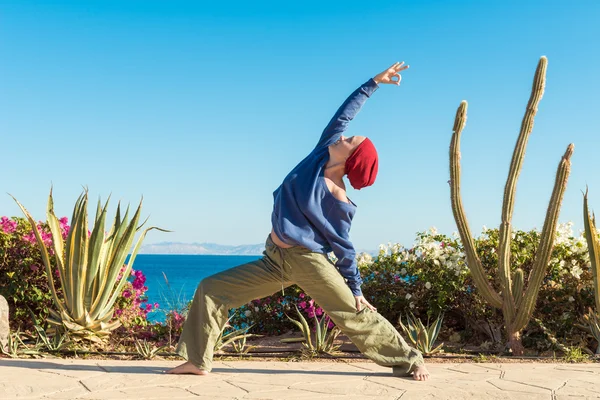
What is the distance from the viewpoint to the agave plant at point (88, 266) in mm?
6508

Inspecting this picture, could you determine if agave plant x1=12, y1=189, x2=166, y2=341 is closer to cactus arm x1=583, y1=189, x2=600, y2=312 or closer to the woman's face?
the woman's face

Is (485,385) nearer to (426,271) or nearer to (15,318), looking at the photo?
(426,271)

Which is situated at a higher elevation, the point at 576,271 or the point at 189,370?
the point at 576,271

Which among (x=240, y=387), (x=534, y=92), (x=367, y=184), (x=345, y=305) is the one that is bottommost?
(x=240, y=387)

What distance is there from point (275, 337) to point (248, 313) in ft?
1.52

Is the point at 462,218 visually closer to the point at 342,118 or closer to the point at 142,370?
the point at 342,118

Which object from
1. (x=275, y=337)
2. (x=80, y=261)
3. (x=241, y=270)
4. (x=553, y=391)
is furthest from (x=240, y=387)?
(x=275, y=337)

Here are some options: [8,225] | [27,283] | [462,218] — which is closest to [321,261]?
[462,218]

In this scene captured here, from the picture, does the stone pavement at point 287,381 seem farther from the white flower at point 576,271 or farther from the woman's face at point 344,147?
the white flower at point 576,271

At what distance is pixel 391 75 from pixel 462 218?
2.61 metres

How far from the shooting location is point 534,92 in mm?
7090

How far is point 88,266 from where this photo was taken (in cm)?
657

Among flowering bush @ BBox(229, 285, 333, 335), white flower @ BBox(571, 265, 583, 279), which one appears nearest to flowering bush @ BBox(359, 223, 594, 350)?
white flower @ BBox(571, 265, 583, 279)

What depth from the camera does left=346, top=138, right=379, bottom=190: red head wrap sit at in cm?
471
